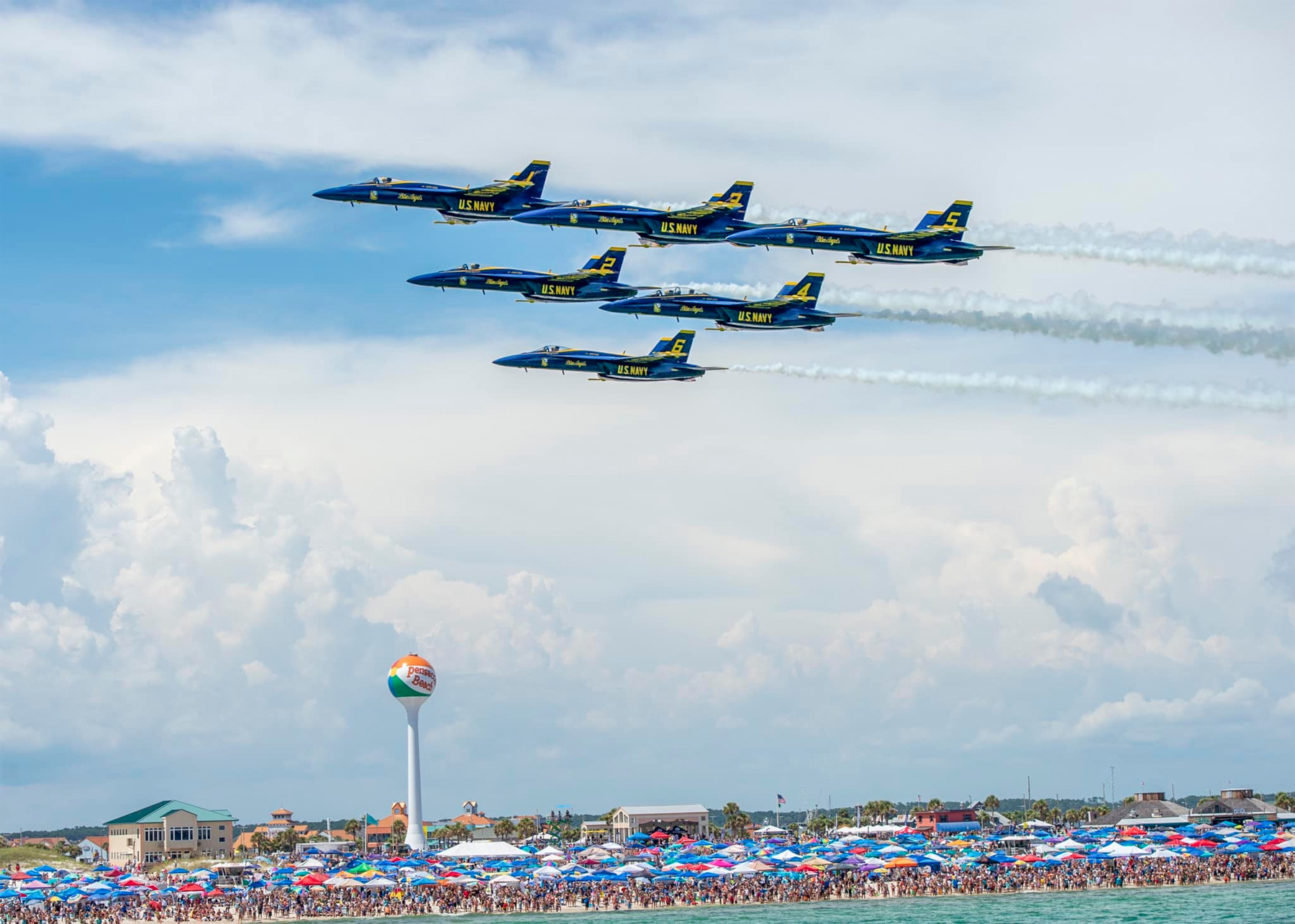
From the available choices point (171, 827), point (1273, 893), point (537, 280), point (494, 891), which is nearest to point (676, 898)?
point (494, 891)

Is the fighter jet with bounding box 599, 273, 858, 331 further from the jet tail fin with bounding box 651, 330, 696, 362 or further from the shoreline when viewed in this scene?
the shoreline

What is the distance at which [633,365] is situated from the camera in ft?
338

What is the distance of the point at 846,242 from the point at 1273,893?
7491cm

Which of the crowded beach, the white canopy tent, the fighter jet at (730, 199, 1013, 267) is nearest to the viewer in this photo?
the fighter jet at (730, 199, 1013, 267)

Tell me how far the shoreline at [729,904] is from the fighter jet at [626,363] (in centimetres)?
4275

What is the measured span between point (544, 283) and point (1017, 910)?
190 feet

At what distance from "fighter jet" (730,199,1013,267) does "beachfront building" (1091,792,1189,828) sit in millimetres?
112947

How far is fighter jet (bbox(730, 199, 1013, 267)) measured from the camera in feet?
295

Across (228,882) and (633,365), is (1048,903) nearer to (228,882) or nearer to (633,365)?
(633,365)

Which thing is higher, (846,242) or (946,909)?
(846,242)

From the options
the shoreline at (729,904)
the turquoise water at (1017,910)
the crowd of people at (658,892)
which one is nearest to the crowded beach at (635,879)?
the crowd of people at (658,892)

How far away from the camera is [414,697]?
575 ft

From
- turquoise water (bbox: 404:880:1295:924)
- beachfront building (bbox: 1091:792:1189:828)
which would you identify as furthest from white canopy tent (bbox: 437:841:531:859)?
beachfront building (bbox: 1091:792:1189:828)

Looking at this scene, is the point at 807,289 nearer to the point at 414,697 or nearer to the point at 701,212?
the point at 701,212
